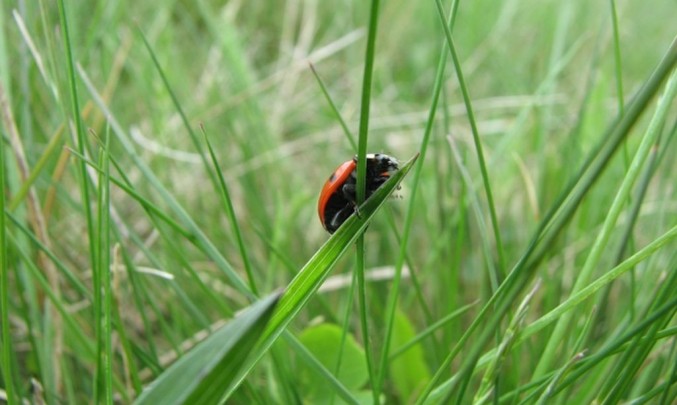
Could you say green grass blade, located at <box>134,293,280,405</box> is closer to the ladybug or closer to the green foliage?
the green foliage

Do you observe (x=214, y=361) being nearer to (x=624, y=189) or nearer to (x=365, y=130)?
(x=365, y=130)

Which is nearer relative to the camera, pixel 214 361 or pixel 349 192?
pixel 214 361

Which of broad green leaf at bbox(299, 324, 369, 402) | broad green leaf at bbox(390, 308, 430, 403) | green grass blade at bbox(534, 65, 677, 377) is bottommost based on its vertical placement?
broad green leaf at bbox(390, 308, 430, 403)

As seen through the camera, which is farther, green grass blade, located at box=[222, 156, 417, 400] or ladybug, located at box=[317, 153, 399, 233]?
ladybug, located at box=[317, 153, 399, 233]

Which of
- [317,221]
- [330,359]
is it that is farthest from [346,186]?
[317,221]

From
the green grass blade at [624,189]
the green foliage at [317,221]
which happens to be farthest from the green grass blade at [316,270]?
the green grass blade at [624,189]

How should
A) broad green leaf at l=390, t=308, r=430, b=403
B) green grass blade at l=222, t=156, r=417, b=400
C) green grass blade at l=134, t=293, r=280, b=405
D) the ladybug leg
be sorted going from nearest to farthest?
green grass blade at l=134, t=293, r=280, b=405 → green grass blade at l=222, t=156, r=417, b=400 → the ladybug leg → broad green leaf at l=390, t=308, r=430, b=403

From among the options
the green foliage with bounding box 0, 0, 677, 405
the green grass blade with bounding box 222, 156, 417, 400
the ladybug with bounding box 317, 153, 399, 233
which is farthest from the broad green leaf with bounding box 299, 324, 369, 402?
the green grass blade with bounding box 222, 156, 417, 400
